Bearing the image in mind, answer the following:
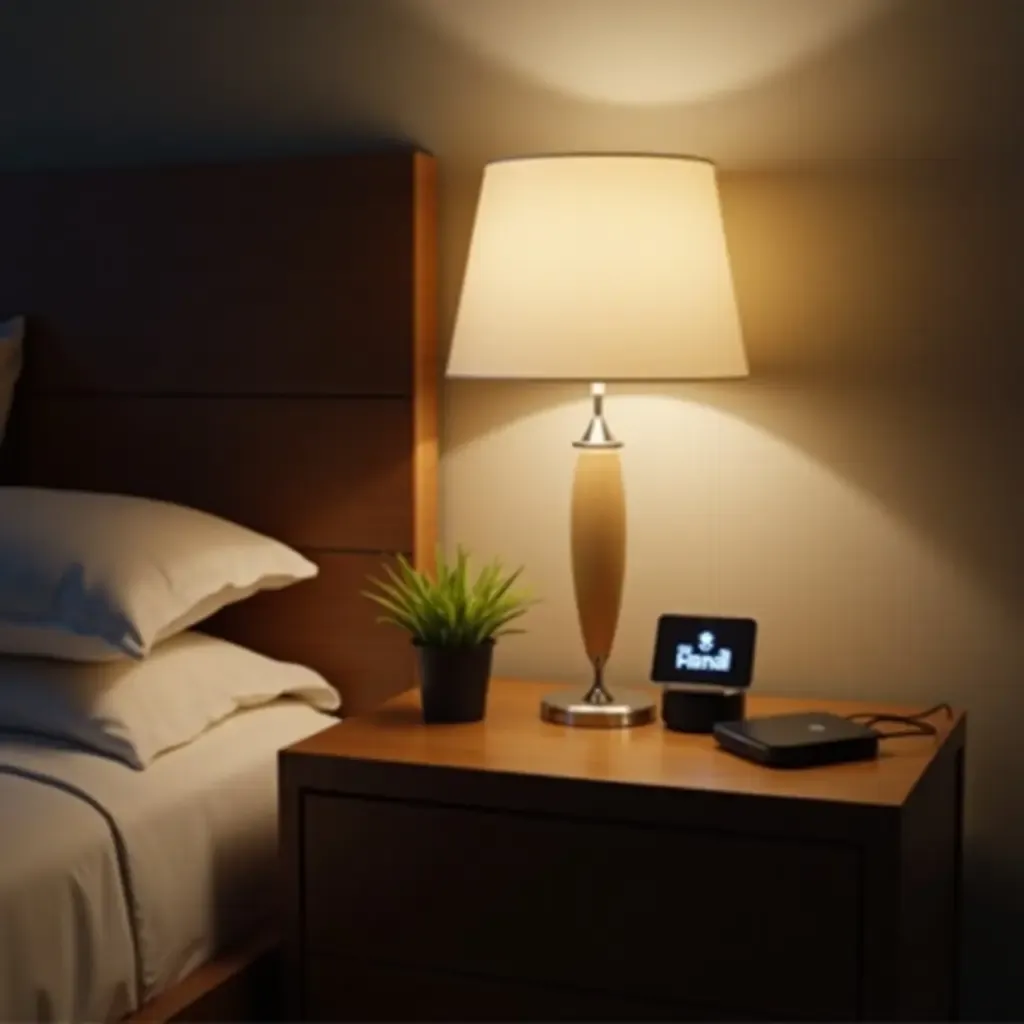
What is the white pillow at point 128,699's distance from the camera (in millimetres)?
1897

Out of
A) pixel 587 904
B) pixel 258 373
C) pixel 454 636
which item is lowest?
pixel 587 904

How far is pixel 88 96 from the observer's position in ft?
8.14

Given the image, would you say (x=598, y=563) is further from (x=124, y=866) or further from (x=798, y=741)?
(x=124, y=866)

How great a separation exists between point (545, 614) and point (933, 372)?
2.01 ft

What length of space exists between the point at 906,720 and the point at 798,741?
233mm

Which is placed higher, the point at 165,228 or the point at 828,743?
the point at 165,228

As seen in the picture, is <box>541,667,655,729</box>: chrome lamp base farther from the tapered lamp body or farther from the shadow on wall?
the shadow on wall

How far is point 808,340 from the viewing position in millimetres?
2131

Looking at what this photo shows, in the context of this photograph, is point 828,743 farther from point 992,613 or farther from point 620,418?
point 620,418

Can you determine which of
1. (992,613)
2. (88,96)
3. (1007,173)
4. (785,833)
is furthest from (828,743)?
(88,96)

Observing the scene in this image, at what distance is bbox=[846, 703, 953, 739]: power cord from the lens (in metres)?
1.90

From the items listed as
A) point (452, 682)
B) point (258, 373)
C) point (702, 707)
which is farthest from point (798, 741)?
point (258, 373)

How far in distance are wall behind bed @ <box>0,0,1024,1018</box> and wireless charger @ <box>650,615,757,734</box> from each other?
244 millimetres

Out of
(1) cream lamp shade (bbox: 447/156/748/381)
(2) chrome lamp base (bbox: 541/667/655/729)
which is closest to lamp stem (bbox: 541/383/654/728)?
(2) chrome lamp base (bbox: 541/667/655/729)
